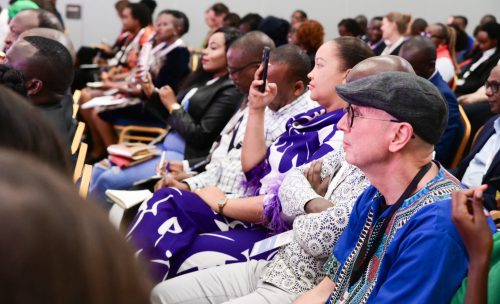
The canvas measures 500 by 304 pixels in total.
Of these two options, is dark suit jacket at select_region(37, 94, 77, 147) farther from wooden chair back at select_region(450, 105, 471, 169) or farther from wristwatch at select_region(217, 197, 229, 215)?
wooden chair back at select_region(450, 105, 471, 169)

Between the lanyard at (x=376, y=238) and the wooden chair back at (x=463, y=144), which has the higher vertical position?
the lanyard at (x=376, y=238)

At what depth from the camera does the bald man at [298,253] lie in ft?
6.64

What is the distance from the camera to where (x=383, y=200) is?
176cm

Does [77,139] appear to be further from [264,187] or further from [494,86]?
[494,86]

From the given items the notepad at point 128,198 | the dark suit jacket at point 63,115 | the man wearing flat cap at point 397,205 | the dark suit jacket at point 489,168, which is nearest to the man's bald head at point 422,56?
the dark suit jacket at point 489,168

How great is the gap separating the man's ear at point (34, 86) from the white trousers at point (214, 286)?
945 mm

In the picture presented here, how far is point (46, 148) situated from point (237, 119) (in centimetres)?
230

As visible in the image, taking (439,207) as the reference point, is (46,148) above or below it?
above

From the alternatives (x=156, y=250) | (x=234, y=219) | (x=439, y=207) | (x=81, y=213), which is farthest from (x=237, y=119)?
(x=81, y=213)

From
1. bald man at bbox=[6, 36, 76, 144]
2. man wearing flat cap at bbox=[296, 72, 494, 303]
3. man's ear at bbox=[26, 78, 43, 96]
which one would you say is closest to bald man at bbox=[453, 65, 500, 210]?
man wearing flat cap at bbox=[296, 72, 494, 303]

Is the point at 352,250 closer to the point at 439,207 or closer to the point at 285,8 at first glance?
the point at 439,207

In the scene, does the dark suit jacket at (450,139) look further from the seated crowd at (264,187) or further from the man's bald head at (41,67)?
the man's bald head at (41,67)

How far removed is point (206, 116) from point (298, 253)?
1.77 m

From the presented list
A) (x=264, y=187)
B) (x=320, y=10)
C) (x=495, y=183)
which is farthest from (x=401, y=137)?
(x=320, y=10)
